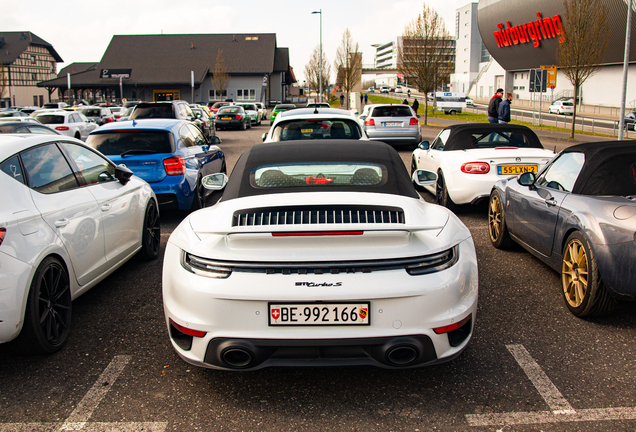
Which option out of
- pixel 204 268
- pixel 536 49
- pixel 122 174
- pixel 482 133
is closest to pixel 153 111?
pixel 482 133

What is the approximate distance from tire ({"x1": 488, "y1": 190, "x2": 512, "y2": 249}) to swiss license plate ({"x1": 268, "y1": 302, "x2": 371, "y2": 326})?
4020mm

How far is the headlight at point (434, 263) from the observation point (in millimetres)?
2957

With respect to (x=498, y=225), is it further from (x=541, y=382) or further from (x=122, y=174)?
(x=122, y=174)

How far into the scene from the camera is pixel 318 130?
26.5ft

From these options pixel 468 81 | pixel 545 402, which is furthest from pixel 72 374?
pixel 468 81

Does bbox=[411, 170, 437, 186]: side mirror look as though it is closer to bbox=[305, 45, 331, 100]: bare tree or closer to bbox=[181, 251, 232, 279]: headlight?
bbox=[181, 251, 232, 279]: headlight

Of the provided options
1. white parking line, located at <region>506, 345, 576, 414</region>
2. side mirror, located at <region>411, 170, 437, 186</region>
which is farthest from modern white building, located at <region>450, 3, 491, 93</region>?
white parking line, located at <region>506, 345, 576, 414</region>

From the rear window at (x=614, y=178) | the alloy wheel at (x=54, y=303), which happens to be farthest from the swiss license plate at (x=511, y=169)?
the alloy wheel at (x=54, y=303)

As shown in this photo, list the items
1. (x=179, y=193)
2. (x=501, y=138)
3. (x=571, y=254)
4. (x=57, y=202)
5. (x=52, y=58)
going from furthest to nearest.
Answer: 1. (x=52, y=58)
2. (x=501, y=138)
3. (x=179, y=193)
4. (x=571, y=254)
5. (x=57, y=202)

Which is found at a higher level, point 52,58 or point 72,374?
point 52,58

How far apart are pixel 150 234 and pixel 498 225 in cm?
395

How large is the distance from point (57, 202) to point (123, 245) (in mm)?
1273

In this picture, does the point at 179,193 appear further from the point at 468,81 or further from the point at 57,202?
the point at 468,81

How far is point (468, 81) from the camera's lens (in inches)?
3812
